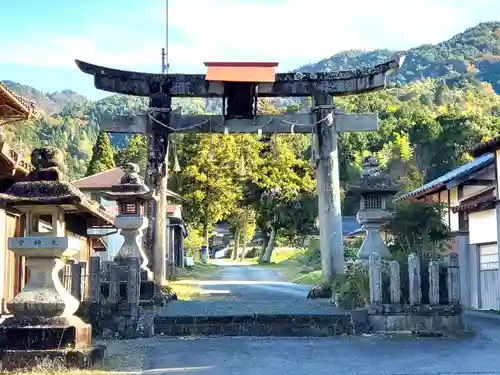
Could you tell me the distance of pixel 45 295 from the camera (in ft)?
33.2

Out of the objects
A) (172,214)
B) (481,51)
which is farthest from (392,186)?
(481,51)

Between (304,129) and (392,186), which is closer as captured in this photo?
(392,186)

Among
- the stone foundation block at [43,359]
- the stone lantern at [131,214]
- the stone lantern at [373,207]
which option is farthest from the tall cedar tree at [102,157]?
the stone foundation block at [43,359]

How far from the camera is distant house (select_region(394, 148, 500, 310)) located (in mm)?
23062

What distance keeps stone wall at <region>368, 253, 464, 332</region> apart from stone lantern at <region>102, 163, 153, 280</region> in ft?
18.7

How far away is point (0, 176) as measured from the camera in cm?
1658

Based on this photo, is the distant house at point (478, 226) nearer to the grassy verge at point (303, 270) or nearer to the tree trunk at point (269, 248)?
the grassy verge at point (303, 270)

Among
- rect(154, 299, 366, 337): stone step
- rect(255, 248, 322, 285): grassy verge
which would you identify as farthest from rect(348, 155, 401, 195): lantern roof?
rect(255, 248, 322, 285): grassy verge

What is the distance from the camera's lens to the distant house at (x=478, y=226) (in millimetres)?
23062

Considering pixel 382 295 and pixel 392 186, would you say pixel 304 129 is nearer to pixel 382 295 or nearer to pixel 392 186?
pixel 392 186

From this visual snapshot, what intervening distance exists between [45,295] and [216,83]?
Answer: 10.1 m

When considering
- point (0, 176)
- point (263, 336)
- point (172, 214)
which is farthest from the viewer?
point (172, 214)

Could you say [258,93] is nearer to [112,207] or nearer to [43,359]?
[43,359]

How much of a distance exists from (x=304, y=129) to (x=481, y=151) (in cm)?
742
